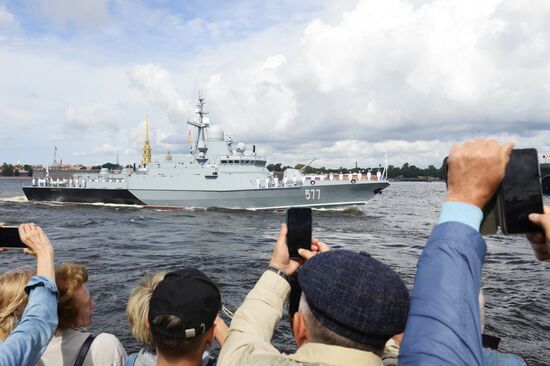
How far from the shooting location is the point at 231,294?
315 inches

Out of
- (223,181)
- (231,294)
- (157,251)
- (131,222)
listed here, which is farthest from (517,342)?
(223,181)

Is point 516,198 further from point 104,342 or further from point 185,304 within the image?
point 104,342

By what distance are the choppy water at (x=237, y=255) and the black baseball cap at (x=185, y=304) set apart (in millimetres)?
4332

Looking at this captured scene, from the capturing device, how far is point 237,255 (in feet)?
40.3

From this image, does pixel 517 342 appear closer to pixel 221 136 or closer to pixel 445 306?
pixel 445 306

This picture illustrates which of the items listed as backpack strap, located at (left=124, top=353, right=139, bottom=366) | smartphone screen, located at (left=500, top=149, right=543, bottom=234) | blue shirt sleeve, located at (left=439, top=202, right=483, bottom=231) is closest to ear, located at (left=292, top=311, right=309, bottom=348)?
blue shirt sleeve, located at (left=439, top=202, right=483, bottom=231)

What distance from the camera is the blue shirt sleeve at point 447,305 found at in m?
0.92

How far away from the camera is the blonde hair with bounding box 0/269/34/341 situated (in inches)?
81.2

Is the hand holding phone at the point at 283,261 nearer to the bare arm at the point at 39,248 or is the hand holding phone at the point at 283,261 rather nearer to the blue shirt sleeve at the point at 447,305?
the blue shirt sleeve at the point at 447,305

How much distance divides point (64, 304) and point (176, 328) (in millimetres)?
932

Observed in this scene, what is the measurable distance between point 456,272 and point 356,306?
285 mm

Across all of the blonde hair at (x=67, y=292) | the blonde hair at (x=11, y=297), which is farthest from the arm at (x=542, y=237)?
the blonde hair at (x=11, y=297)

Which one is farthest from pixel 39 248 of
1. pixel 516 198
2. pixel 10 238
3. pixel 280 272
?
pixel 516 198

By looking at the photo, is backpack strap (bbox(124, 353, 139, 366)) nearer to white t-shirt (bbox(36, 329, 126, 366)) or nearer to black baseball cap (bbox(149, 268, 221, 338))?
white t-shirt (bbox(36, 329, 126, 366))
